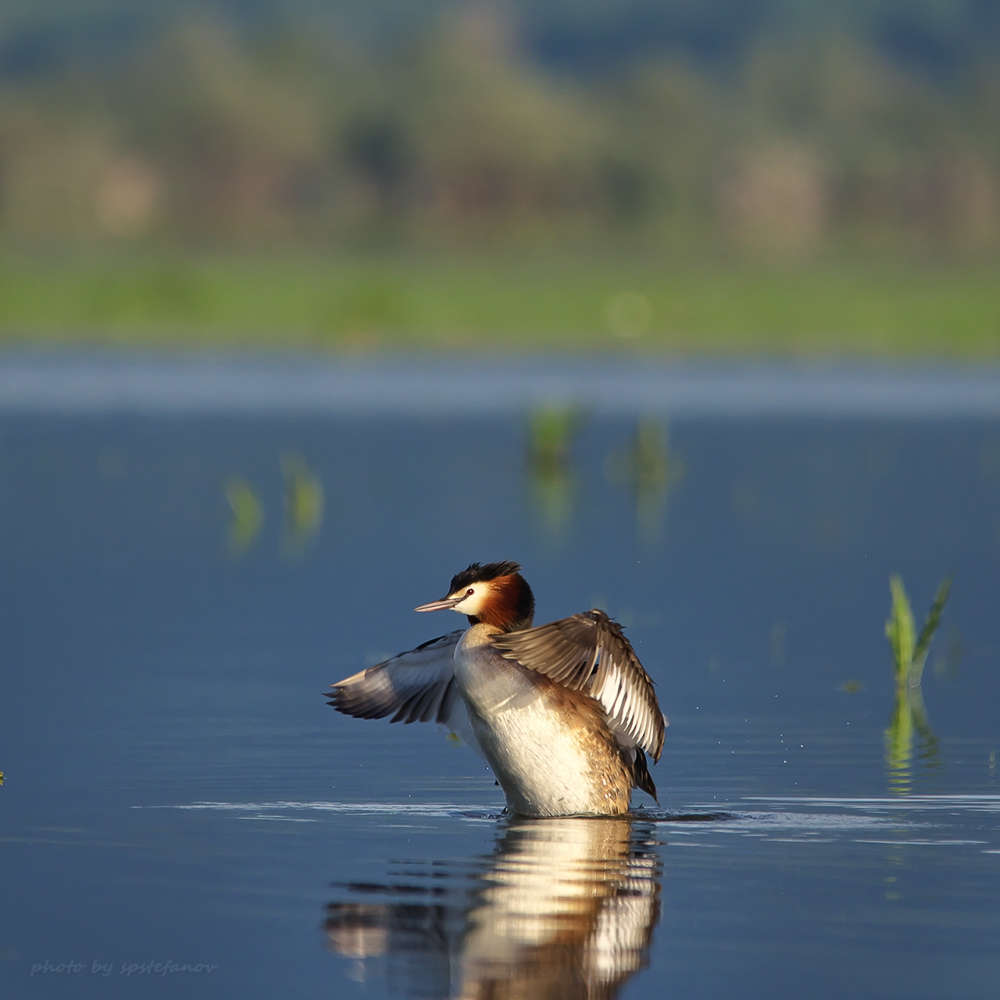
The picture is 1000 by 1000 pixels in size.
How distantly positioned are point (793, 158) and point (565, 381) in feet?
378

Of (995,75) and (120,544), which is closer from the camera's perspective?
(120,544)

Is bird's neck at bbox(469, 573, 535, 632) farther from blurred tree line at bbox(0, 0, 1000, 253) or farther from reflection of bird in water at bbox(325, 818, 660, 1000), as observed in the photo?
blurred tree line at bbox(0, 0, 1000, 253)

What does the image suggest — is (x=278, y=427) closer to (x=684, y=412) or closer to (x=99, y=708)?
(x=684, y=412)

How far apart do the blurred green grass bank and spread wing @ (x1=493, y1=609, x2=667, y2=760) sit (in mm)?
31527

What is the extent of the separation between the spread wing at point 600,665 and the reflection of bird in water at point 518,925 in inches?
22.7

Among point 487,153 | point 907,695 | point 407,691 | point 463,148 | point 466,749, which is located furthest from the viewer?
point 487,153

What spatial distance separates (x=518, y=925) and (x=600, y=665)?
1465 millimetres

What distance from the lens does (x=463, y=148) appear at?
134m

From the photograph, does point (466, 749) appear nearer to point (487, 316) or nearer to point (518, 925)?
point (518, 925)

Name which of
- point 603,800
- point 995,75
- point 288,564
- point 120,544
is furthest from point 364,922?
point 995,75

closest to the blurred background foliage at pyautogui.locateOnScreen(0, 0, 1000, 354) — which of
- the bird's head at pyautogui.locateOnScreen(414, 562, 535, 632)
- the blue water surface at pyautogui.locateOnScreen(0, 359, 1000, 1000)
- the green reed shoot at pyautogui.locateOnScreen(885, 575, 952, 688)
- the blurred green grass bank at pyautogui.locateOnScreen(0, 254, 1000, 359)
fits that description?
the blurred green grass bank at pyautogui.locateOnScreen(0, 254, 1000, 359)

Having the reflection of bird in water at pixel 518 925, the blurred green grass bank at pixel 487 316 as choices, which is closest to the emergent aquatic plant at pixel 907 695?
the reflection of bird in water at pixel 518 925

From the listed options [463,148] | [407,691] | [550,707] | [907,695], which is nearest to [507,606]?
[550,707]

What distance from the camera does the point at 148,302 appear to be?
46750 mm
